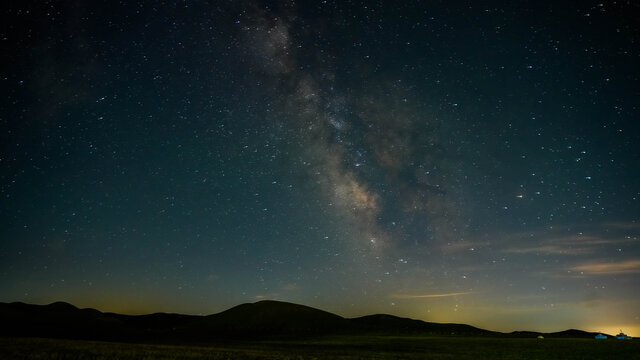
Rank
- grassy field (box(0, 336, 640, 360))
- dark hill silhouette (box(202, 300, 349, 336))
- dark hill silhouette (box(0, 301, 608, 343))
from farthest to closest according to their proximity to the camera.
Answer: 1. dark hill silhouette (box(202, 300, 349, 336))
2. dark hill silhouette (box(0, 301, 608, 343))
3. grassy field (box(0, 336, 640, 360))

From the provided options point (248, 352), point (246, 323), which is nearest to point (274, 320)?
point (246, 323)

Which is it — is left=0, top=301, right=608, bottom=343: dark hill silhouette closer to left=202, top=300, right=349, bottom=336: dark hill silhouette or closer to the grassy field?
left=202, top=300, right=349, bottom=336: dark hill silhouette

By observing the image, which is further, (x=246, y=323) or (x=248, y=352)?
(x=246, y=323)

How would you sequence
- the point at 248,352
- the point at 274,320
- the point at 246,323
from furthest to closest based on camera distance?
the point at 274,320
the point at 246,323
the point at 248,352

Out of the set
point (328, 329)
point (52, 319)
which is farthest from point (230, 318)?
point (52, 319)

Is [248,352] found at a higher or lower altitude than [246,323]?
lower

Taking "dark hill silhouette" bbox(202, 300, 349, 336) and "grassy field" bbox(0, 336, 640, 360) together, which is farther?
"dark hill silhouette" bbox(202, 300, 349, 336)

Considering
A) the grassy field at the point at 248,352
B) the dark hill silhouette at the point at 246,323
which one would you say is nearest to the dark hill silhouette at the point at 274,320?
the dark hill silhouette at the point at 246,323

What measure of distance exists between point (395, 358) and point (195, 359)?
17.7 m

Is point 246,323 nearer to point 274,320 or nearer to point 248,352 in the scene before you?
point 274,320

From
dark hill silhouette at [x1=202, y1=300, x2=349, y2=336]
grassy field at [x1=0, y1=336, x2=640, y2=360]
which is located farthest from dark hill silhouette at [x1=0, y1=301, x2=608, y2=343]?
grassy field at [x1=0, y1=336, x2=640, y2=360]

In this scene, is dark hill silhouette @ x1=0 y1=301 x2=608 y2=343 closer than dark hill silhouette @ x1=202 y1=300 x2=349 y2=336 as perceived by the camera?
Yes

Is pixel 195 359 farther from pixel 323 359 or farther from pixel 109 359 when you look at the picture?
pixel 323 359

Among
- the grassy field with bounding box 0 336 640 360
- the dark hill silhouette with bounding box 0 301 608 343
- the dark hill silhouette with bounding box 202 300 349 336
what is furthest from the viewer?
the dark hill silhouette with bounding box 202 300 349 336
